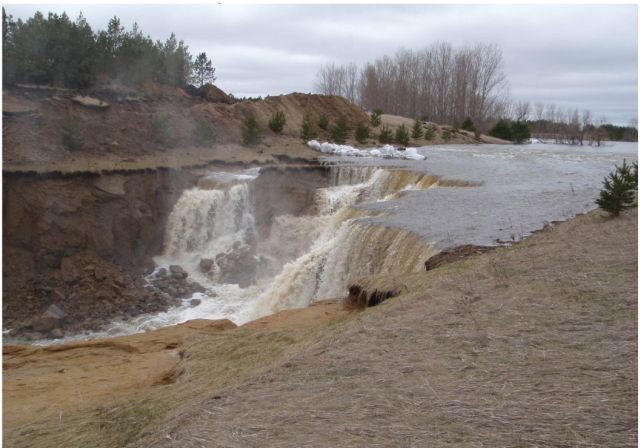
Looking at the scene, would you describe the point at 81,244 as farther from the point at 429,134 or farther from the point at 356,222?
the point at 429,134

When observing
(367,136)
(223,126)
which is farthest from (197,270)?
(367,136)

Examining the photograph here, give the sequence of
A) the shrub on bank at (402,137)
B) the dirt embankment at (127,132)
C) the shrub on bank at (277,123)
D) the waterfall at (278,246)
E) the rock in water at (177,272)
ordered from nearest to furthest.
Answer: the waterfall at (278,246)
the rock in water at (177,272)
the dirt embankment at (127,132)
the shrub on bank at (277,123)
the shrub on bank at (402,137)

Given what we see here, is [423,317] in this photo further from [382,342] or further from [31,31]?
[31,31]

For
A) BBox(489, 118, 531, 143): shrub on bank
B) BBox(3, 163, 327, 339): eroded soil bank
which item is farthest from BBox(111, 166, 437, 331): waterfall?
BBox(489, 118, 531, 143): shrub on bank

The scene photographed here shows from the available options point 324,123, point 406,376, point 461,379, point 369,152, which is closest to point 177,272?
point 369,152

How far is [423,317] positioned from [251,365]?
1.74 metres

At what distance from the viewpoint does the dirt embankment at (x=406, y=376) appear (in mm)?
3588

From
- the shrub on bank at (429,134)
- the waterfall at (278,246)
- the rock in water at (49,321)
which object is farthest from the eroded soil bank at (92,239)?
the shrub on bank at (429,134)

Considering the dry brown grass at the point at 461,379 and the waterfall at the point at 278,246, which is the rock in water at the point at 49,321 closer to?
the waterfall at the point at 278,246

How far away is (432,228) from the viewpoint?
1216 cm

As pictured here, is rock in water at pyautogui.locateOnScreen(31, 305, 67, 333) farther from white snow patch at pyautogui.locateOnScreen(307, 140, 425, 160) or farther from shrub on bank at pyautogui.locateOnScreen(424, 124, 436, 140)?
shrub on bank at pyautogui.locateOnScreen(424, 124, 436, 140)

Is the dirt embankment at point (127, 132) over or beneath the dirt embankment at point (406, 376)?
over

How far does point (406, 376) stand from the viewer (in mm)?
4352

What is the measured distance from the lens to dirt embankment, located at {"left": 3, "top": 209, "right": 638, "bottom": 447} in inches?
141
